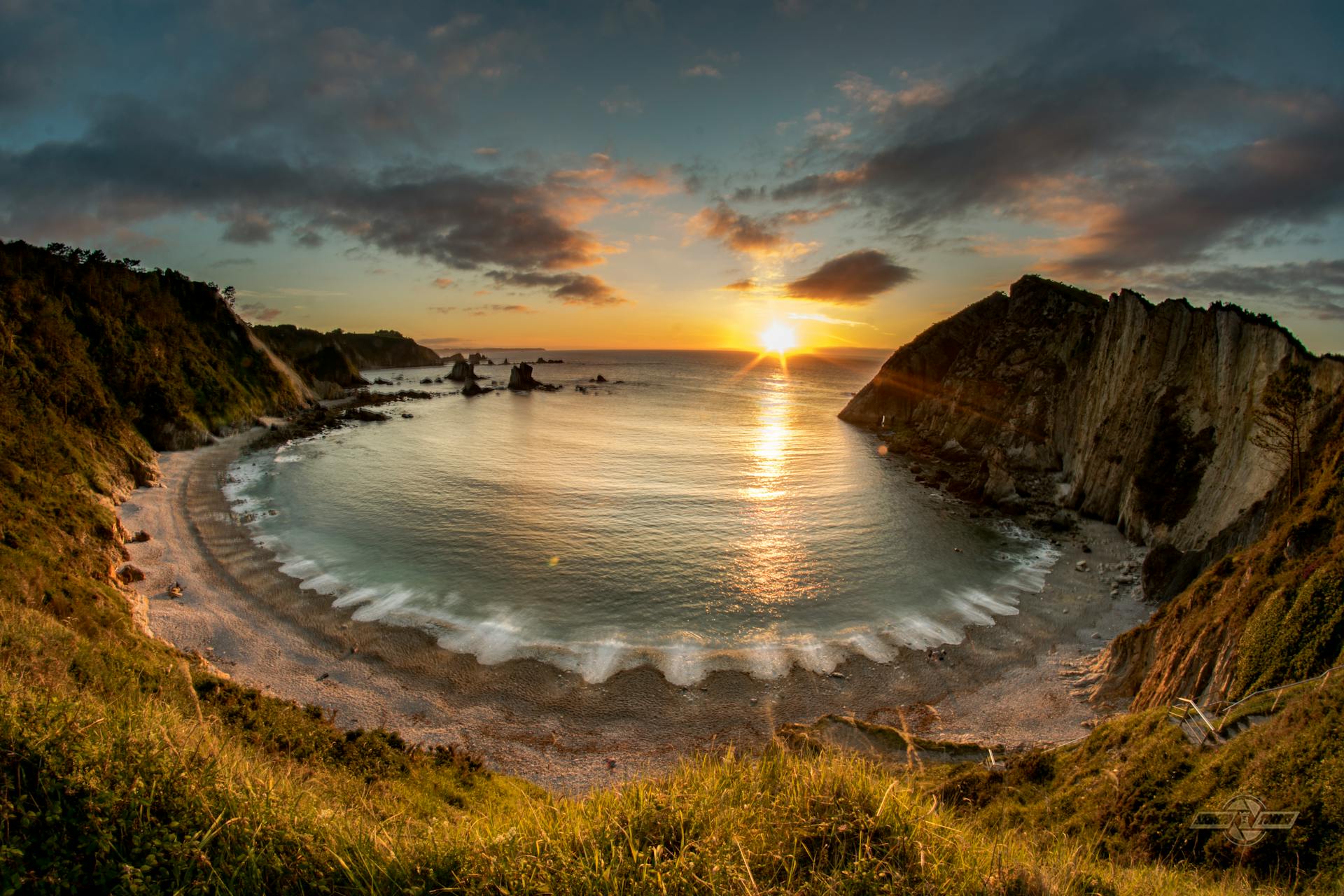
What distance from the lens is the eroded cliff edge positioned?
17.5 meters

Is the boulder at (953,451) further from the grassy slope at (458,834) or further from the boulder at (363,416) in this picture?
the boulder at (363,416)

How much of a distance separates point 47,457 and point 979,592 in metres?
54.1

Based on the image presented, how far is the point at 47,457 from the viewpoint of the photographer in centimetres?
2927

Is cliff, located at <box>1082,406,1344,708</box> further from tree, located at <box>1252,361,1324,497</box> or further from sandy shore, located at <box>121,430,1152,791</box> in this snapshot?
sandy shore, located at <box>121,430,1152,791</box>

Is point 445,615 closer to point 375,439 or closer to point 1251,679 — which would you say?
point 1251,679

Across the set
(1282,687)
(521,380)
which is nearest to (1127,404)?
(1282,687)

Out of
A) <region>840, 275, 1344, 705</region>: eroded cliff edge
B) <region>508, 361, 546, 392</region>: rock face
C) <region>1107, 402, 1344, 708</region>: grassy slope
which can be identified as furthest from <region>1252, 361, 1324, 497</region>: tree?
<region>508, 361, 546, 392</region>: rock face

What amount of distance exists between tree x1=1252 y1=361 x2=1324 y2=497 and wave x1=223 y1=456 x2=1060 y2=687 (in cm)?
1262

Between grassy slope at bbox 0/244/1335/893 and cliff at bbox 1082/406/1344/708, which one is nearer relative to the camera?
grassy slope at bbox 0/244/1335/893

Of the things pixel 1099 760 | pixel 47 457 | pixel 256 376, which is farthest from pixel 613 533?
pixel 256 376

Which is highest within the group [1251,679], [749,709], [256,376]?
[256,376]

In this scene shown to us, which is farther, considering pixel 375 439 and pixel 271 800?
pixel 375 439

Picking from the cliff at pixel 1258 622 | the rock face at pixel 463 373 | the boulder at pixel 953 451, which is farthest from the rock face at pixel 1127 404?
the rock face at pixel 463 373

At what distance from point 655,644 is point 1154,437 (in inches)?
1501
